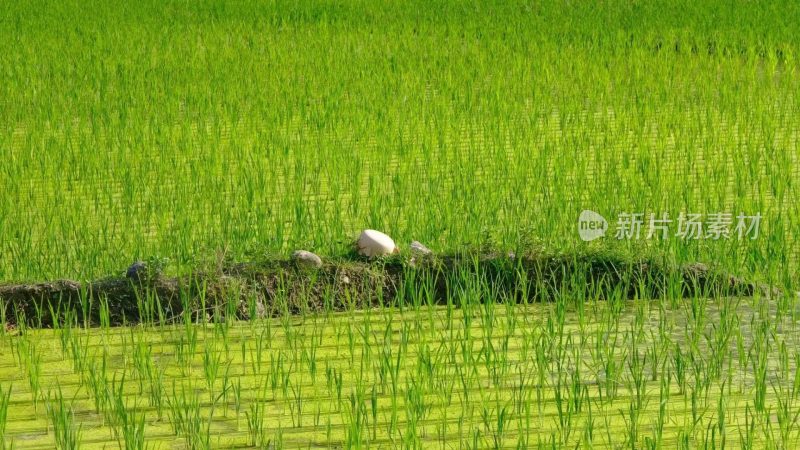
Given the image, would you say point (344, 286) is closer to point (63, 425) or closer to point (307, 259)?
point (307, 259)

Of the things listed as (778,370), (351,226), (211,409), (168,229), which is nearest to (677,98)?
(351,226)

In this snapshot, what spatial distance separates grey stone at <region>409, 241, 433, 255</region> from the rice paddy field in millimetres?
→ 94

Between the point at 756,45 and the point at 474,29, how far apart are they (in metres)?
2.48

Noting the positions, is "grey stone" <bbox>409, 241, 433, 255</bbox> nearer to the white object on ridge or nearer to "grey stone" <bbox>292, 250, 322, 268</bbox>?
the white object on ridge

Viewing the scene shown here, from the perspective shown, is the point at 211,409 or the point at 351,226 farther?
the point at 351,226

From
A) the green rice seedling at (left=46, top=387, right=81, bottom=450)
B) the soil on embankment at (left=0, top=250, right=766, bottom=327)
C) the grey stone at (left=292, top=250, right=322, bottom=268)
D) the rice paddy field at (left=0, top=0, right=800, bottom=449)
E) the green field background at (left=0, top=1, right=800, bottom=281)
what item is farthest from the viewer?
the green field background at (left=0, top=1, right=800, bottom=281)

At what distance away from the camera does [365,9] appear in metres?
14.0

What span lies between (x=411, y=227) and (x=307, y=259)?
0.74m

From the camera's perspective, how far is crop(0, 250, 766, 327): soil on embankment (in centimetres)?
453

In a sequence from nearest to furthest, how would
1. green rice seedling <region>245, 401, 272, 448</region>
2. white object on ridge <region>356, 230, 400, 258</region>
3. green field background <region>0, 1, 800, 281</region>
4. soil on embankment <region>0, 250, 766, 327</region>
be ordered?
green rice seedling <region>245, 401, 272, 448</region> < soil on embankment <region>0, 250, 766, 327</region> < white object on ridge <region>356, 230, 400, 258</region> < green field background <region>0, 1, 800, 281</region>

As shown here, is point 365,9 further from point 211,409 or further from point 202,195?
point 211,409

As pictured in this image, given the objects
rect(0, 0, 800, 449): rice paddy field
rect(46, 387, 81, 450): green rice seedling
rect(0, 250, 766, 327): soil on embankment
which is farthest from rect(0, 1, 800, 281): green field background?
rect(46, 387, 81, 450): green rice seedling

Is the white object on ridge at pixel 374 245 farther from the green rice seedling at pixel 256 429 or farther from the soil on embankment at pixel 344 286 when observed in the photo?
the green rice seedling at pixel 256 429

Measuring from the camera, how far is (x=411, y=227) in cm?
540
